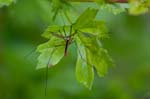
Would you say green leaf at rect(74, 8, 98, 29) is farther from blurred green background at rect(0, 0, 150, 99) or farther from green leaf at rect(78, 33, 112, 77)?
blurred green background at rect(0, 0, 150, 99)

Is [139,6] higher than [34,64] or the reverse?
higher

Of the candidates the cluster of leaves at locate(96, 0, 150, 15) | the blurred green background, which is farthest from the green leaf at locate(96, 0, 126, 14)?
the blurred green background

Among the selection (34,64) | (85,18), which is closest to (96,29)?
(85,18)

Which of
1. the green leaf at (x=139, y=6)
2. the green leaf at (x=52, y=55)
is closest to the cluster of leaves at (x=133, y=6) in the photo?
the green leaf at (x=139, y=6)

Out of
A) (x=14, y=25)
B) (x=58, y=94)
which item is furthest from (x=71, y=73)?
(x=14, y=25)

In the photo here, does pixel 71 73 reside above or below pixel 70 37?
below

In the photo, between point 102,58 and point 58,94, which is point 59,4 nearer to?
point 102,58

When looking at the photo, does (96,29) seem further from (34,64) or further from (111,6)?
(34,64)

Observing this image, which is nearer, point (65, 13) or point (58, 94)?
point (65, 13)

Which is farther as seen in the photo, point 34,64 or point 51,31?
point 34,64
